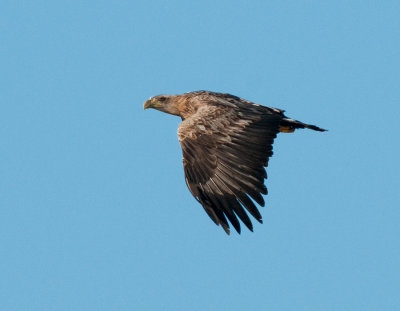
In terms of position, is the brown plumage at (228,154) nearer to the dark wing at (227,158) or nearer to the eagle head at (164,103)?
the dark wing at (227,158)

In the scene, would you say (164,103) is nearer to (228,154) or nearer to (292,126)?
(292,126)

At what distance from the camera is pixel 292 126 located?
1423 cm

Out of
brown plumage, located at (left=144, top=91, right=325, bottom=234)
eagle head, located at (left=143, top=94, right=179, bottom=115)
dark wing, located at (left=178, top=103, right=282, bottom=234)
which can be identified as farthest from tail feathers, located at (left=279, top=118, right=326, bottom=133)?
eagle head, located at (left=143, top=94, right=179, bottom=115)

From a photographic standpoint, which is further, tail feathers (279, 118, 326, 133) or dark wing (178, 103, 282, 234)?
tail feathers (279, 118, 326, 133)

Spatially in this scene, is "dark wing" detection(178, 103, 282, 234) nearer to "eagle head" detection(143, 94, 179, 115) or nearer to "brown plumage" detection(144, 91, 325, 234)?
"brown plumage" detection(144, 91, 325, 234)

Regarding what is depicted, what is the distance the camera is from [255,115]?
13.4 m

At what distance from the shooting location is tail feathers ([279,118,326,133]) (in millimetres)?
13948

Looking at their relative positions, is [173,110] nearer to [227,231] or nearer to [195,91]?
[195,91]

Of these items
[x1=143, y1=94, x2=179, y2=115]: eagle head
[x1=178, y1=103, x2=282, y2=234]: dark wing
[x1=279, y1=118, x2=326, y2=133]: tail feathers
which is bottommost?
[x1=178, y1=103, x2=282, y2=234]: dark wing

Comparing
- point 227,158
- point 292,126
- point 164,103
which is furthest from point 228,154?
point 164,103

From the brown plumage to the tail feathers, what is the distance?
0.06ft

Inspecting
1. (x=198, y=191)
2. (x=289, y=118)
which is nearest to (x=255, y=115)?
(x=289, y=118)

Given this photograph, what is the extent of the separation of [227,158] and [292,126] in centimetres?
239

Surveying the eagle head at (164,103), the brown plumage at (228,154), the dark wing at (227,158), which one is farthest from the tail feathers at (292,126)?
the eagle head at (164,103)
